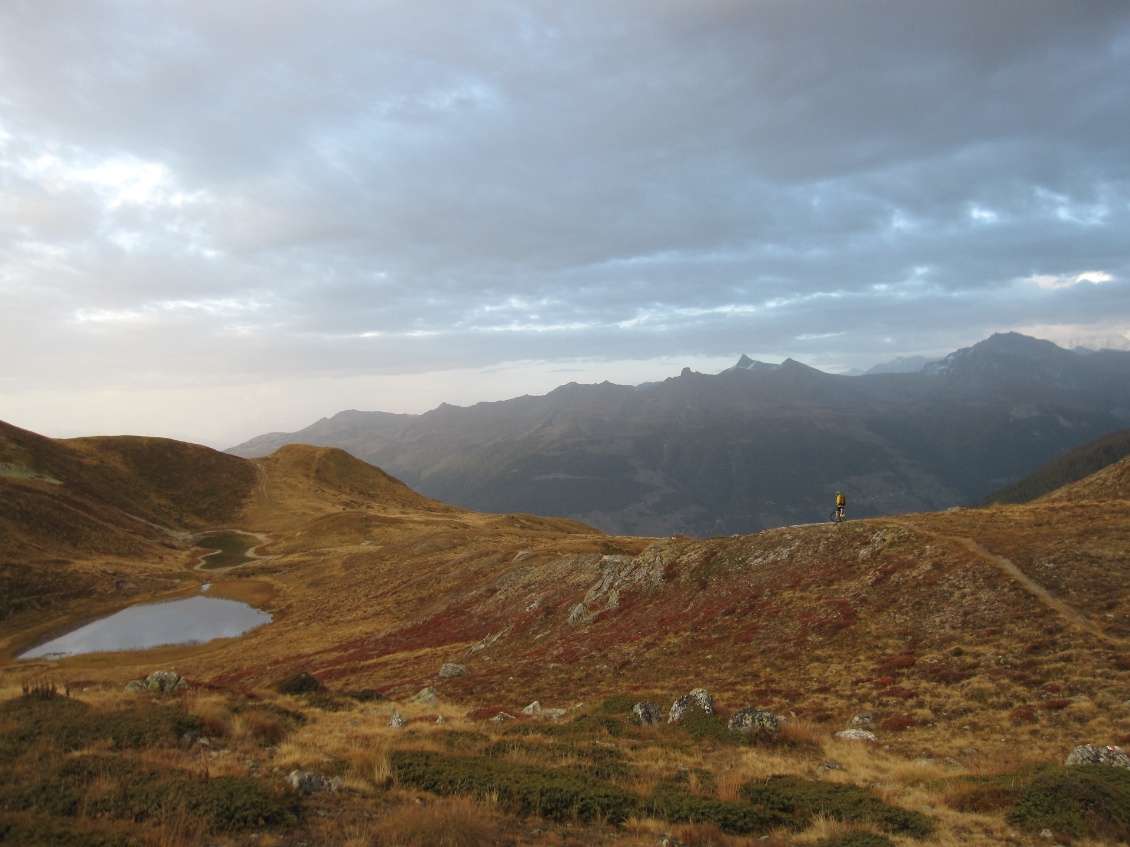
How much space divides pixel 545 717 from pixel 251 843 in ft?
56.7

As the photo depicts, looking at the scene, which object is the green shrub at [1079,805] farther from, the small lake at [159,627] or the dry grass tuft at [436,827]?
the small lake at [159,627]

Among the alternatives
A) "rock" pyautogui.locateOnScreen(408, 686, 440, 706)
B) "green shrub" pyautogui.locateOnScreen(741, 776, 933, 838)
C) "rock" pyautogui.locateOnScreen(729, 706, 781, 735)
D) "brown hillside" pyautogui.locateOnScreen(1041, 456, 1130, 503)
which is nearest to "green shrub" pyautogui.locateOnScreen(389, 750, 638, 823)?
"green shrub" pyautogui.locateOnScreen(741, 776, 933, 838)

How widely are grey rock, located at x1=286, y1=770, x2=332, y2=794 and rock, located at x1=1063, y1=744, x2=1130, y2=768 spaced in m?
20.8

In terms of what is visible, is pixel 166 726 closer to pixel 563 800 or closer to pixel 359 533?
pixel 563 800

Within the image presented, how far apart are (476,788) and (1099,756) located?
1783cm

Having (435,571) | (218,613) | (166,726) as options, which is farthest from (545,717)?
(218,613)

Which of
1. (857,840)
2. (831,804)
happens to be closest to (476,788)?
(857,840)

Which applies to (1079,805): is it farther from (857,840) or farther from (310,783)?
(310,783)

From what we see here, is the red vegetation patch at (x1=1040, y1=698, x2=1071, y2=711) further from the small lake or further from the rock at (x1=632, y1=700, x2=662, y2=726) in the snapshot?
the small lake

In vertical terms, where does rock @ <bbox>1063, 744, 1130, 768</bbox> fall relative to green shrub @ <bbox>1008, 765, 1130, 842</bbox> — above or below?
below

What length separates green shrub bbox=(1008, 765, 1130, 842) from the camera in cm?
1313

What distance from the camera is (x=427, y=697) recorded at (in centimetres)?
3269

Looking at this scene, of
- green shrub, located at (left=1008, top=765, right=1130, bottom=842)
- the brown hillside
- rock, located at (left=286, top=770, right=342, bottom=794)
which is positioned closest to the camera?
green shrub, located at (left=1008, top=765, right=1130, bottom=842)

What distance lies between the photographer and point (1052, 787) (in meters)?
14.4
